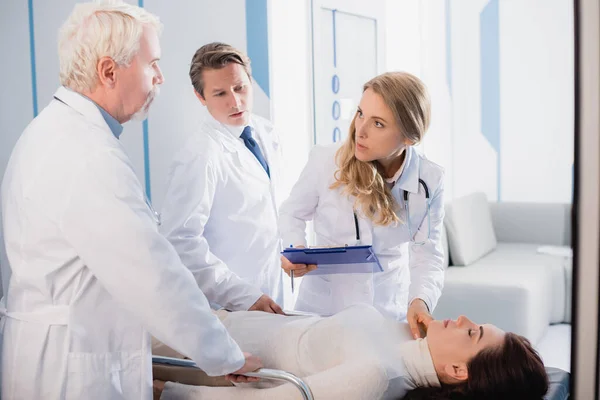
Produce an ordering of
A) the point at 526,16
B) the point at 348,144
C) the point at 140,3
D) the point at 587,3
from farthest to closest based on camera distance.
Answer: the point at 526,16, the point at 140,3, the point at 348,144, the point at 587,3

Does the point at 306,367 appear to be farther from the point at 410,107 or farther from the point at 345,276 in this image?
the point at 410,107

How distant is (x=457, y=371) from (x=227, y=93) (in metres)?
1.21

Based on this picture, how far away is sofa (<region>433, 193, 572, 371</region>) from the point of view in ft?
12.5

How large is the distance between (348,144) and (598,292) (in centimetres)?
139

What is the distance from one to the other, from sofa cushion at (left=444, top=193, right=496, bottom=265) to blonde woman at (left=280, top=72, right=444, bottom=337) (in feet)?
6.72

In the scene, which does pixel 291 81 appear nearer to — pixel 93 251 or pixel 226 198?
pixel 226 198

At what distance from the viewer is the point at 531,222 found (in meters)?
4.98

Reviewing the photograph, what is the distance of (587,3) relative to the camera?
734 millimetres

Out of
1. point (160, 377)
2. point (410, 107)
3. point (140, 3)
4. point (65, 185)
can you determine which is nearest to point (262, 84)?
point (140, 3)

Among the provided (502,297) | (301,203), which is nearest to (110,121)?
(301,203)

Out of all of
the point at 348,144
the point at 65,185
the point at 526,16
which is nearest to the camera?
the point at 65,185

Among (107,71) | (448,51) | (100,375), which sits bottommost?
(100,375)

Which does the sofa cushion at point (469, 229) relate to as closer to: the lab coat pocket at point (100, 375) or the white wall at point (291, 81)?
the white wall at point (291, 81)

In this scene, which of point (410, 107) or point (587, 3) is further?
point (410, 107)
